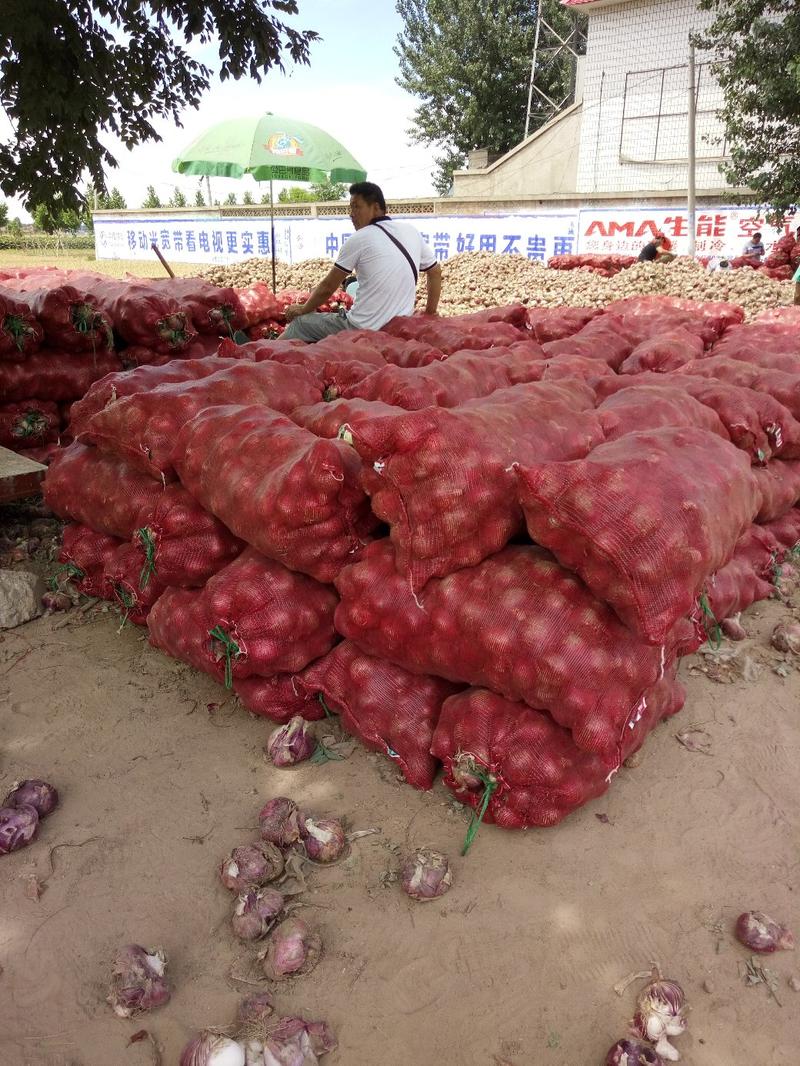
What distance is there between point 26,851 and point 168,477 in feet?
4.23

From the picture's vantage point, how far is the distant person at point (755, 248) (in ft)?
A: 43.5

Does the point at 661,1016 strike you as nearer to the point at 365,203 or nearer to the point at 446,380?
the point at 446,380

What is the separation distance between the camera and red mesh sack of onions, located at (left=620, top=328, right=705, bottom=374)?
3.90m

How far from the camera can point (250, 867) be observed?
6.06 feet

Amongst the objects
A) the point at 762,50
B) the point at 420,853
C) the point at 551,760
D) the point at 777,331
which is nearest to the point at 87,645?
the point at 420,853

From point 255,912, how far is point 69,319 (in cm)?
384

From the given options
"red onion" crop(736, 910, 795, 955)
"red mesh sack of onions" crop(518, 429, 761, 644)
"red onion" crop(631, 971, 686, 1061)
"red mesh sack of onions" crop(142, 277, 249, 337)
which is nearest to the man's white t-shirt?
"red mesh sack of onions" crop(142, 277, 249, 337)

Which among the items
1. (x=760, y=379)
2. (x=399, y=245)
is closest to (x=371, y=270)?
(x=399, y=245)

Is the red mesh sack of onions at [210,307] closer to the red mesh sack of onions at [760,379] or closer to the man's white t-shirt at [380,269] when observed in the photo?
the man's white t-shirt at [380,269]

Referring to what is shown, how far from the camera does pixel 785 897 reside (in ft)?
5.99

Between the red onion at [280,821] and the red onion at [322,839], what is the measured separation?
0.09 feet

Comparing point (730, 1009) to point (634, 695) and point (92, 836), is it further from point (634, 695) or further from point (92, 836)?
point (92, 836)

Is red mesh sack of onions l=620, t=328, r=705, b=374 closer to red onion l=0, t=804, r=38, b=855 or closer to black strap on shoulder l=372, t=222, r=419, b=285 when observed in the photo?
black strap on shoulder l=372, t=222, r=419, b=285

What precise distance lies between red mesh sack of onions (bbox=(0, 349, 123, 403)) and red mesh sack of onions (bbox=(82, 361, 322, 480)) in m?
1.83
